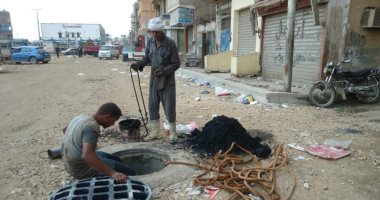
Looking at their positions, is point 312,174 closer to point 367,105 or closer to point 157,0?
point 367,105

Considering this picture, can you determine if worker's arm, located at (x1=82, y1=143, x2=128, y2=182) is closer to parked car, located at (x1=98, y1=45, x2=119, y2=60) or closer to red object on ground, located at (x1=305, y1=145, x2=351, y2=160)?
red object on ground, located at (x1=305, y1=145, x2=351, y2=160)

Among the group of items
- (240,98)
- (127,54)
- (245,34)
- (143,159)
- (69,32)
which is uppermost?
(69,32)

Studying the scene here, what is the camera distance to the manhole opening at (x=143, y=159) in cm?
452

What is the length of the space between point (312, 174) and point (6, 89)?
11.9 m

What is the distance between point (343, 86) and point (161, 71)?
16.3ft

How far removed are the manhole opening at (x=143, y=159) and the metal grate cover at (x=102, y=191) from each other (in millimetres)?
1271

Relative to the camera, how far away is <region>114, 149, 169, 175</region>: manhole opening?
4.52 m

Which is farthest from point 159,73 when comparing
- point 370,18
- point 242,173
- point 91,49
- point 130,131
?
point 91,49

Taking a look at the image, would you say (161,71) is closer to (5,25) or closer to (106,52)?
(106,52)

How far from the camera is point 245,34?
13.8 meters

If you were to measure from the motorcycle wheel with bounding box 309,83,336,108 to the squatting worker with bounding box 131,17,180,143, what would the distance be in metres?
4.11

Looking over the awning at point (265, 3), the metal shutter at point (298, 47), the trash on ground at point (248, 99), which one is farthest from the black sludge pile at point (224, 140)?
the awning at point (265, 3)

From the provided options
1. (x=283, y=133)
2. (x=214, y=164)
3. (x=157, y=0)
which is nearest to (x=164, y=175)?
(x=214, y=164)

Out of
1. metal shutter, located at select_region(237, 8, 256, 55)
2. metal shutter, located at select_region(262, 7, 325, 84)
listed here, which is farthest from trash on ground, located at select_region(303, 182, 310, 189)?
metal shutter, located at select_region(237, 8, 256, 55)
